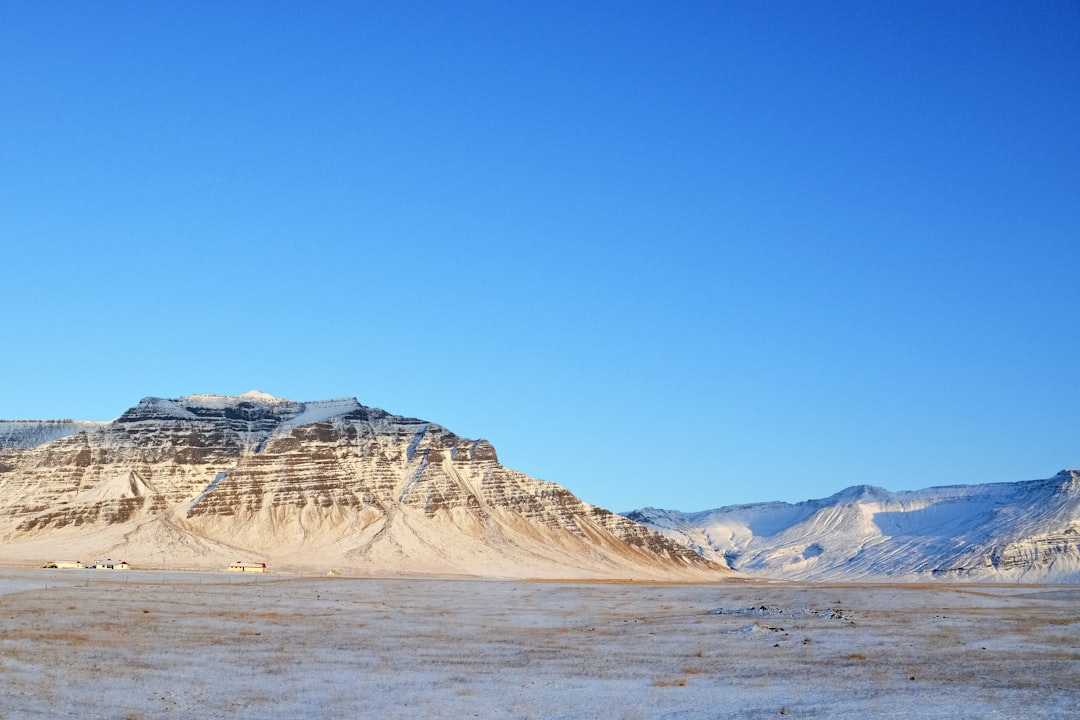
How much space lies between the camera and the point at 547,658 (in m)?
46.4

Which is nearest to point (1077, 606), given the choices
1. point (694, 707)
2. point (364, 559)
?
point (694, 707)

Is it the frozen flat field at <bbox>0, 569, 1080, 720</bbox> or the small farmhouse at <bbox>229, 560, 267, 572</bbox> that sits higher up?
the small farmhouse at <bbox>229, 560, 267, 572</bbox>

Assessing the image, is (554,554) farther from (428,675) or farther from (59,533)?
(428,675)

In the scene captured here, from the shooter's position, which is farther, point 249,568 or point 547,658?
point 249,568

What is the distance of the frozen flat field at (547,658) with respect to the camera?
35625 millimetres

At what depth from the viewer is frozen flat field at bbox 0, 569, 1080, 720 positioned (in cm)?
3562

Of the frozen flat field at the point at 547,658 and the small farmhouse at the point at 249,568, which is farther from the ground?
the small farmhouse at the point at 249,568

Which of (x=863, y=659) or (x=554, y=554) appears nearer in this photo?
(x=863, y=659)

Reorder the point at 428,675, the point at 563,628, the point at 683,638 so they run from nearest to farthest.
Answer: the point at 428,675, the point at 683,638, the point at 563,628

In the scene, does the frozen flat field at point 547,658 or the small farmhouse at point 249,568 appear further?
the small farmhouse at point 249,568

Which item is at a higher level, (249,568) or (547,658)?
(249,568)

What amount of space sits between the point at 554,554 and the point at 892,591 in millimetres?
125579

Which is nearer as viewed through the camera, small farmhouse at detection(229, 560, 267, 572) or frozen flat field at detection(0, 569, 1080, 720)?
frozen flat field at detection(0, 569, 1080, 720)

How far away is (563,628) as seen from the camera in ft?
194
